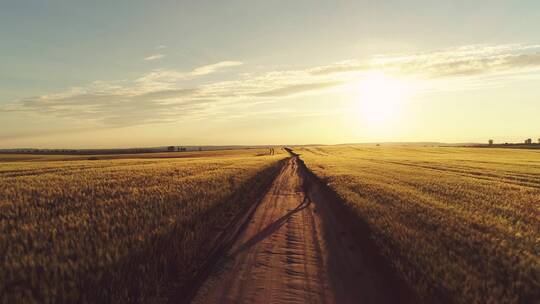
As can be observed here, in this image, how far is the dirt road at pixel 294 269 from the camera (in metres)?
5.40

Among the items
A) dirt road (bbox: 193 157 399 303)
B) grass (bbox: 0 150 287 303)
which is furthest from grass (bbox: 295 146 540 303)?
grass (bbox: 0 150 287 303)

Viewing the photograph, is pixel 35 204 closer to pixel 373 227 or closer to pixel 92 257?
pixel 92 257

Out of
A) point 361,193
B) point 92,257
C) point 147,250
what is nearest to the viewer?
point 92,257

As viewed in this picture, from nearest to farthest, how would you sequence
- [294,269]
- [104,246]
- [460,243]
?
[294,269] < [104,246] < [460,243]

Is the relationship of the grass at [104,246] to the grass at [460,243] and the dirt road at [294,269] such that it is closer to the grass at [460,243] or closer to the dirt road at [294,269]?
the dirt road at [294,269]

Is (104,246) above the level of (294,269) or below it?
above

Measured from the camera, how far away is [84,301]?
4.61m

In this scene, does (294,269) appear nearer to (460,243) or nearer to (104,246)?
(104,246)

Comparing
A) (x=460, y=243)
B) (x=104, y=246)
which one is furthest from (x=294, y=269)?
(x=460, y=243)

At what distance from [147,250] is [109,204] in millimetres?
6038

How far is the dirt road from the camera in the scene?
5.40 m

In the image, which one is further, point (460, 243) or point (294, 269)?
point (460, 243)

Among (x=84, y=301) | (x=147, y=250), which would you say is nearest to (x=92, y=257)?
(x=147, y=250)

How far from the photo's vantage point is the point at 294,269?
21.4 ft
